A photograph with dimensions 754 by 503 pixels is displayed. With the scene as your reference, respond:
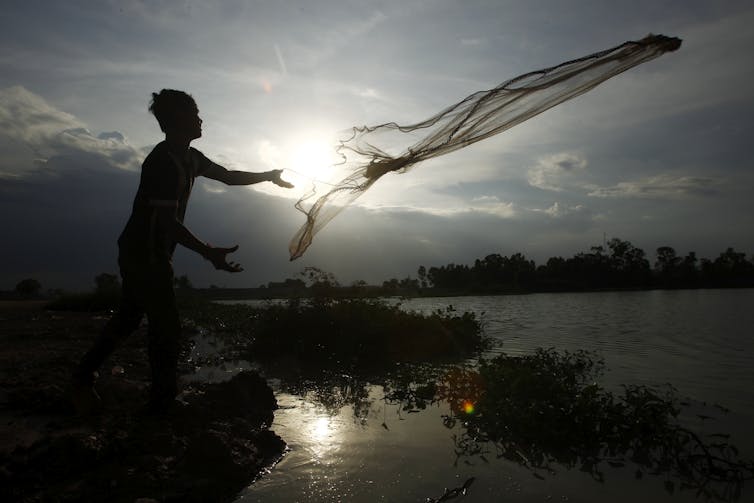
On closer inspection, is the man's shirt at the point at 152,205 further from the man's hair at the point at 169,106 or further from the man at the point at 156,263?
the man's hair at the point at 169,106

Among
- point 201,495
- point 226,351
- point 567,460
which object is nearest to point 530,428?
point 567,460

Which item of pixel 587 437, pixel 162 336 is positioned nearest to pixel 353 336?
pixel 587 437

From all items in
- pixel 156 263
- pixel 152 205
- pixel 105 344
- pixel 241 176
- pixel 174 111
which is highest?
pixel 174 111

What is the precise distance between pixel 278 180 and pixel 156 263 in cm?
188

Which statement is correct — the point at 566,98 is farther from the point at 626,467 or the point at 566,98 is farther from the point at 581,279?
the point at 581,279

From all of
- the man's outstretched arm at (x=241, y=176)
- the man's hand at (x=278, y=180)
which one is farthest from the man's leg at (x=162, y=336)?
the man's hand at (x=278, y=180)

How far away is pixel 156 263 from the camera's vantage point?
13.0 ft

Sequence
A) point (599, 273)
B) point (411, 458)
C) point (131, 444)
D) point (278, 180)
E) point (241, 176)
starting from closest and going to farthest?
1. point (131, 444)
2. point (411, 458)
3. point (241, 176)
4. point (278, 180)
5. point (599, 273)

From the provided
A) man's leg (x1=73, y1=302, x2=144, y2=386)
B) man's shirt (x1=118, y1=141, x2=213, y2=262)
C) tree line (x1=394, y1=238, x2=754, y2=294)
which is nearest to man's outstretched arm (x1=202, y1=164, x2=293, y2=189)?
man's shirt (x1=118, y1=141, x2=213, y2=262)

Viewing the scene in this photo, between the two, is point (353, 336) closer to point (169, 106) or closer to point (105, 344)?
point (105, 344)

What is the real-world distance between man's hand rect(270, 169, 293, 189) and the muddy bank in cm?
234

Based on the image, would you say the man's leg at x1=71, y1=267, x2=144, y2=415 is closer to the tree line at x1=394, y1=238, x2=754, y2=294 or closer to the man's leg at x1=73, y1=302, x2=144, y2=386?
the man's leg at x1=73, y1=302, x2=144, y2=386

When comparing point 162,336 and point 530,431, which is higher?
point 162,336

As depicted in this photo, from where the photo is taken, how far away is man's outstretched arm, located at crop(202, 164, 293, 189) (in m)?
4.86
